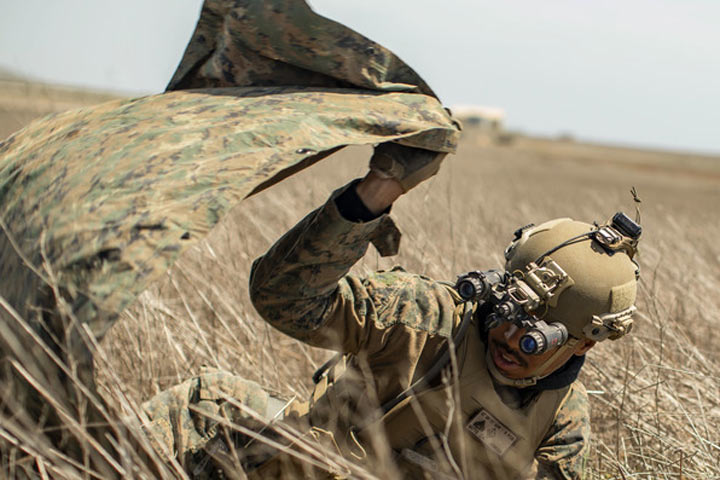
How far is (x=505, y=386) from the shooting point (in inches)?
97.0

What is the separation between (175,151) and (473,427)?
1.37m

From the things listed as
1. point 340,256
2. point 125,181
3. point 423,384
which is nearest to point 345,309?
point 340,256

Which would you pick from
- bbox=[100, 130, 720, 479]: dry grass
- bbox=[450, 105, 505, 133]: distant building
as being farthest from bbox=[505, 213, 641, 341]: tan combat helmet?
bbox=[450, 105, 505, 133]: distant building

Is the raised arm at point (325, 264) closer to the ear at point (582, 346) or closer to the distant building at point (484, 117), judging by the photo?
the ear at point (582, 346)

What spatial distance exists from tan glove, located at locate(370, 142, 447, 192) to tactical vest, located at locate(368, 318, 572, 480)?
74 centimetres

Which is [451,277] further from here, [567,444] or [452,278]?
[567,444]

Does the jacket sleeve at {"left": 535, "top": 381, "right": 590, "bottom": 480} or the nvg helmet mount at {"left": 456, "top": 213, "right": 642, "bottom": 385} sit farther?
the jacket sleeve at {"left": 535, "top": 381, "right": 590, "bottom": 480}

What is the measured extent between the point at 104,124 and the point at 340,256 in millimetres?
767

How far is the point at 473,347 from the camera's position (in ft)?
7.97

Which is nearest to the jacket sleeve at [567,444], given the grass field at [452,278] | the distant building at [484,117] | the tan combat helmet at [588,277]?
the grass field at [452,278]

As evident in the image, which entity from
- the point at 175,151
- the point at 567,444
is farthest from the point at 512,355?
the point at 175,151

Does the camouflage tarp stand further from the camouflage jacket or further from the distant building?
the distant building

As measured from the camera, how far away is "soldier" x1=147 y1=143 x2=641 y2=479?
2209 millimetres

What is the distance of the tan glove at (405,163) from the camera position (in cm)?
192
